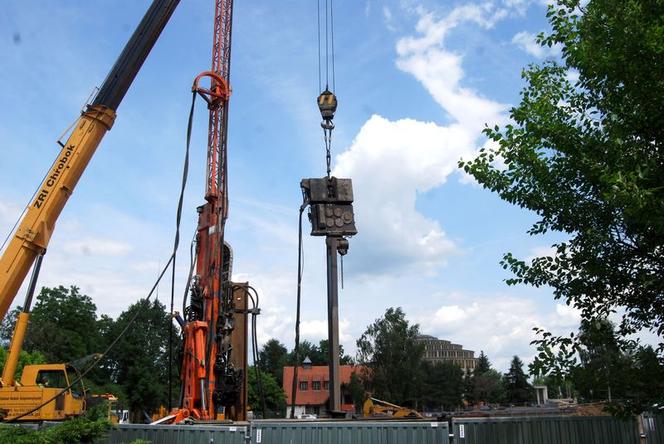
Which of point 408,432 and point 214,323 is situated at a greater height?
point 214,323

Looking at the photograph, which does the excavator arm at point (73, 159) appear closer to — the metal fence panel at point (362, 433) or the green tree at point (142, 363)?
the metal fence panel at point (362, 433)

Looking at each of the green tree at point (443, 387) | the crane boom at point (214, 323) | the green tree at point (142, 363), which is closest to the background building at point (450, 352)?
the green tree at point (443, 387)

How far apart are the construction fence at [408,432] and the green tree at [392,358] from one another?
151 ft

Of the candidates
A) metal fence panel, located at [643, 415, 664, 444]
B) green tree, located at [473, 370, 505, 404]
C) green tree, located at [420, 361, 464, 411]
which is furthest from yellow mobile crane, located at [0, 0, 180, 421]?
green tree, located at [473, 370, 505, 404]

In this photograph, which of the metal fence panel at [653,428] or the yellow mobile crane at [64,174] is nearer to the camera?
the metal fence panel at [653,428]

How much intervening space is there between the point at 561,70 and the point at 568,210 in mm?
2100

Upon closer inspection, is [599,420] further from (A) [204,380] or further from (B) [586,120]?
(A) [204,380]

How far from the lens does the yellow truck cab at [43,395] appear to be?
1711cm

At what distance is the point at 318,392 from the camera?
73938mm

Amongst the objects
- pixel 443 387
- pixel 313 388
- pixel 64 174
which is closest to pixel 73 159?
pixel 64 174

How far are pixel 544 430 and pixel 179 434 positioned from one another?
711 cm

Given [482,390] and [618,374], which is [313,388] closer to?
[482,390]

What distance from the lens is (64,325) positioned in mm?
74125

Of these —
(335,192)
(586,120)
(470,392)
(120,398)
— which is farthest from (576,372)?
(470,392)
